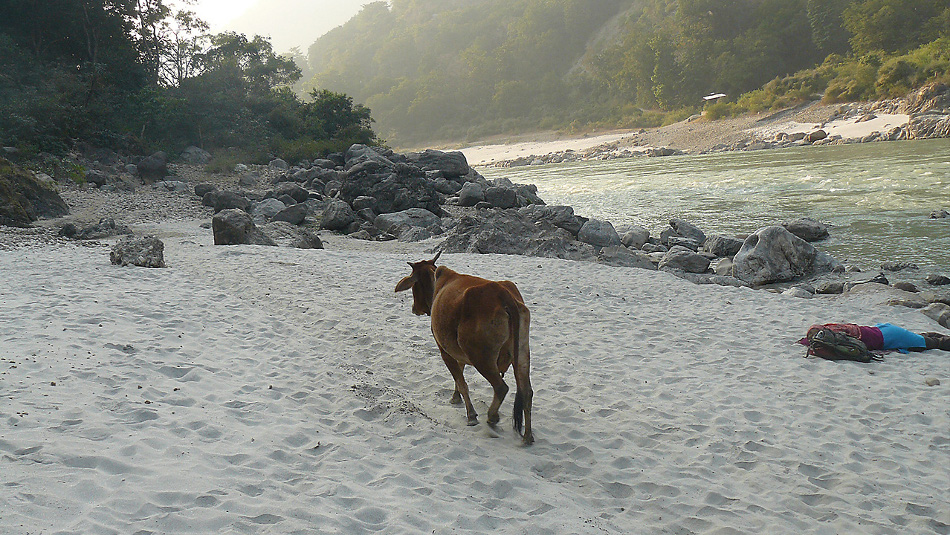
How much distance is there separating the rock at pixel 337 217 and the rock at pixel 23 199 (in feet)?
22.4

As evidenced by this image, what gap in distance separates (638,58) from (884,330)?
79272 millimetres

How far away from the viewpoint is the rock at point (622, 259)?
1273cm

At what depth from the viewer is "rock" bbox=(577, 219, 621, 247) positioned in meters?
15.7

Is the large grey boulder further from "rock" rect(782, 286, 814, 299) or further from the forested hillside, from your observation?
the forested hillside

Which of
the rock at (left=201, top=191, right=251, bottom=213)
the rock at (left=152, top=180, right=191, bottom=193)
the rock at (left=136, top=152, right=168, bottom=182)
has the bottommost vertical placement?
the rock at (left=201, top=191, right=251, bottom=213)

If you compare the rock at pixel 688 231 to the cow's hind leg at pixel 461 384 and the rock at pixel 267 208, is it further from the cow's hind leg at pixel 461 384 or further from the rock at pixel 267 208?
the cow's hind leg at pixel 461 384

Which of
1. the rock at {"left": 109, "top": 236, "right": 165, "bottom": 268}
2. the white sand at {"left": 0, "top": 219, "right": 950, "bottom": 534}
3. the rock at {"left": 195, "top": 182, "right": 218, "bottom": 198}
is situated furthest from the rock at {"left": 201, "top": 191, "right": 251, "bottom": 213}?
the white sand at {"left": 0, "top": 219, "right": 950, "bottom": 534}

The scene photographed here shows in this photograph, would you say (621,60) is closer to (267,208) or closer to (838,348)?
(267,208)

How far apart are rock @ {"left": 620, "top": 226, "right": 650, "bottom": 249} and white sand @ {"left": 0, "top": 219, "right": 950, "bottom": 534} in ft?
26.3

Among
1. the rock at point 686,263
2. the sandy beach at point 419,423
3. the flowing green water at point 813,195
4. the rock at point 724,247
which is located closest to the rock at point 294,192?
the flowing green water at point 813,195

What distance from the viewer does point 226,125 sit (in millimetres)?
32625

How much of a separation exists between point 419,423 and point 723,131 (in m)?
54.6

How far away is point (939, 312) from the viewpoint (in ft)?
28.1

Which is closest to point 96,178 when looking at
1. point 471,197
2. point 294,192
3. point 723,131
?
point 294,192
